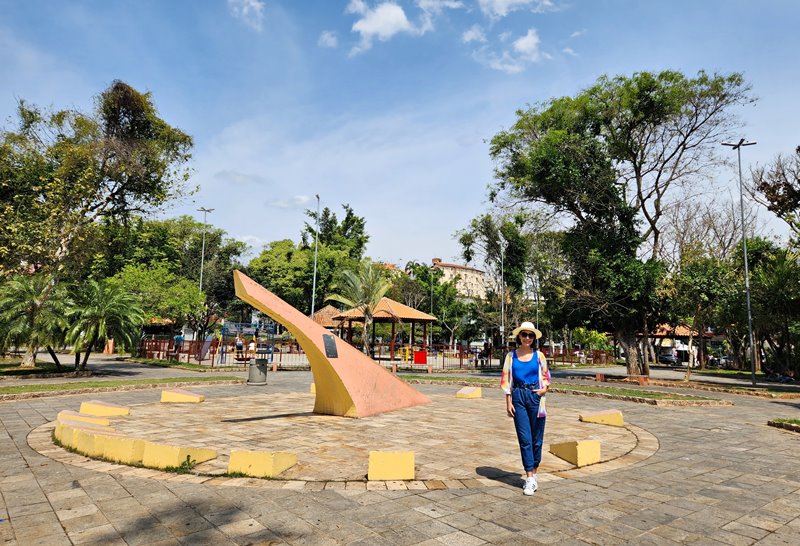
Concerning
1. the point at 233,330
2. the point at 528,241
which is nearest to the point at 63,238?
the point at 528,241

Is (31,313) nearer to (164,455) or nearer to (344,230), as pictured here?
(164,455)

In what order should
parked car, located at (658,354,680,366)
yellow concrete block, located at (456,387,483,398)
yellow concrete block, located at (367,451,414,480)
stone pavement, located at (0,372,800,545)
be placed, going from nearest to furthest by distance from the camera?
1. stone pavement, located at (0,372,800,545)
2. yellow concrete block, located at (367,451,414,480)
3. yellow concrete block, located at (456,387,483,398)
4. parked car, located at (658,354,680,366)

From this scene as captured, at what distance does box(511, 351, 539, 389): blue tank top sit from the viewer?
509cm

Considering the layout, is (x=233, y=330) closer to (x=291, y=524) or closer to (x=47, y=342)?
(x=47, y=342)

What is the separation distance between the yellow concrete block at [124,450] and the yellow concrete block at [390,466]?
9.15 feet

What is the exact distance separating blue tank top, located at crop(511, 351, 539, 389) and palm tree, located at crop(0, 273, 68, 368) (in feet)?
53.8

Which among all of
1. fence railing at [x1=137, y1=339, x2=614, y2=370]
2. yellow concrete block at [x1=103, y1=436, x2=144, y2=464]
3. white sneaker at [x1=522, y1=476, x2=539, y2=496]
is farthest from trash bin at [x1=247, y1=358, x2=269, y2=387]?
white sneaker at [x1=522, y1=476, x2=539, y2=496]

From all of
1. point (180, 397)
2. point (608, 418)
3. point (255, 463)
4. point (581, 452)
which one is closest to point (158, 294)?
point (180, 397)

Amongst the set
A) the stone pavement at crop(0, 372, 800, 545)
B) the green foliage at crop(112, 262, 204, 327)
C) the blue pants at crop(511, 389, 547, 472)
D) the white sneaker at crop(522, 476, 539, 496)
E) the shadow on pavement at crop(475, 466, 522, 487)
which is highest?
the green foliage at crop(112, 262, 204, 327)

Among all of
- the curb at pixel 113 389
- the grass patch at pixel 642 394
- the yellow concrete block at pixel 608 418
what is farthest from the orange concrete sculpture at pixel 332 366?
the grass patch at pixel 642 394

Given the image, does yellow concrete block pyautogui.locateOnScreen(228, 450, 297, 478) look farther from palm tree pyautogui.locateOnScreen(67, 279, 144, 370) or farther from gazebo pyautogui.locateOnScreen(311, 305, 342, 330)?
gazebo pyautogui.locateOnScreen(311, 305, 342, 330)

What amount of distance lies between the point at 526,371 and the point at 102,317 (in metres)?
16.3

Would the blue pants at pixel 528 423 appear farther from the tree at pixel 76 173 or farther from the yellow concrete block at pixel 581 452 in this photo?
the tree at pixel 76 173

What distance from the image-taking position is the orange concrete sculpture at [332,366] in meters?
8.38
